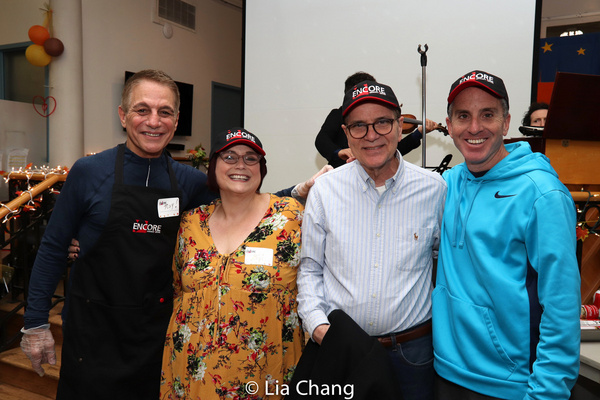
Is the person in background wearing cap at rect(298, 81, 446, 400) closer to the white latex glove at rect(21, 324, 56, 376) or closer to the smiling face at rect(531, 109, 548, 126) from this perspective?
the white latex glove at rect(21, 324, 56, 376)

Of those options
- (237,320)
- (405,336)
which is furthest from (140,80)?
(405,336)

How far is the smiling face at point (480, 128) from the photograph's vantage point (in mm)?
1298

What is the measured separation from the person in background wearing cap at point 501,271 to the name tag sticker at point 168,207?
100cm

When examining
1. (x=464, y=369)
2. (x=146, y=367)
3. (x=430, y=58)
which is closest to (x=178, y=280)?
(x=146, y=367)

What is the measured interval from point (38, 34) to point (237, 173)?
506cm

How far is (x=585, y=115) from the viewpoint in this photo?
1.95 m

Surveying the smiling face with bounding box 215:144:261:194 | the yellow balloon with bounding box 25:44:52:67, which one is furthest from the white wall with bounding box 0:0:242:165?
the smiling face with bounding box 215:144:261:194

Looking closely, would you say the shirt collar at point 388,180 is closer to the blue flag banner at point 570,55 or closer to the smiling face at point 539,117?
the smiling face at point 539,117

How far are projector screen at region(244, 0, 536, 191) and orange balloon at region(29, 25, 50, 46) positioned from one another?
2617 mm

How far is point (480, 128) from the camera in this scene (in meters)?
1.30

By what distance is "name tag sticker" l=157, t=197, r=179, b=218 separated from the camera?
5.34 feet

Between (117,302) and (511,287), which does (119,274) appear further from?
(511,287)

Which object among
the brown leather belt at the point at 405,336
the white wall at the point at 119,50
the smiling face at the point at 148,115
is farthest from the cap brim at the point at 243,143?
the white wall at the point at 119,50

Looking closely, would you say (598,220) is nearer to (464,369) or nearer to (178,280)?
(464,369)
